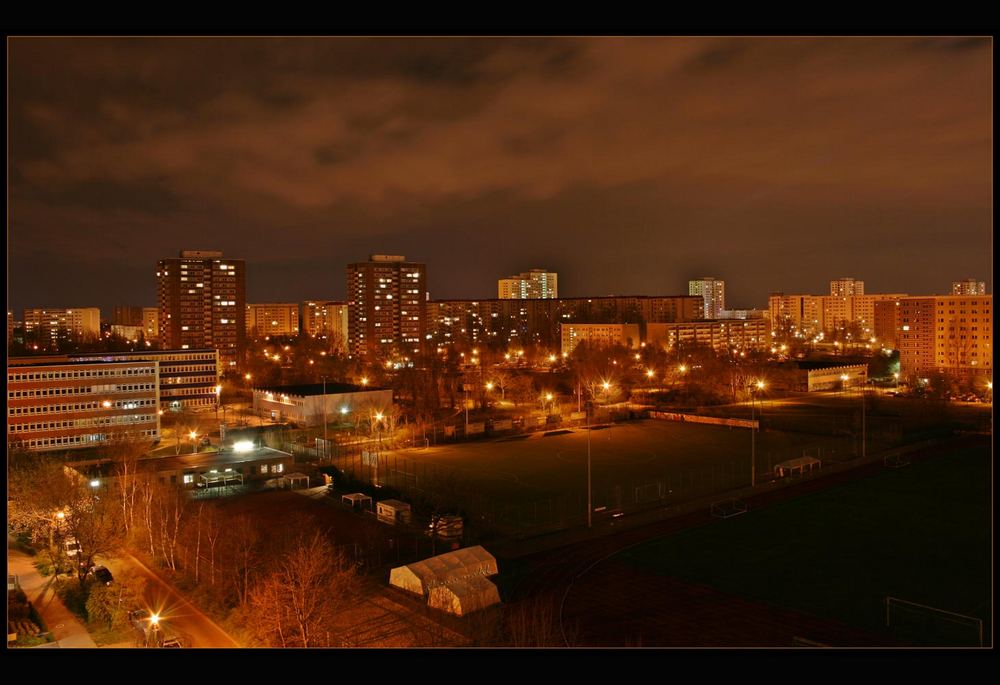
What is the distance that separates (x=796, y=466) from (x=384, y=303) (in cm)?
3175

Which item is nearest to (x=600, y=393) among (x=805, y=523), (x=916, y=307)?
(x=805, y=523)

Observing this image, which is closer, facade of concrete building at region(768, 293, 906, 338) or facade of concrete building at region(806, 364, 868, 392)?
facade of concrete building at region(806, 364, 868, 392)

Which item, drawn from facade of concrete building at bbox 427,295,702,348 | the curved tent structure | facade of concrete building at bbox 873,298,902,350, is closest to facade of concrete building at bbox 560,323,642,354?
facade of concrete building at bbox 427,295,702,348

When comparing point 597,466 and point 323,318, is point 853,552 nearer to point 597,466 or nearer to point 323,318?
point 597,466

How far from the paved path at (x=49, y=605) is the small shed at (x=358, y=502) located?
3490mm

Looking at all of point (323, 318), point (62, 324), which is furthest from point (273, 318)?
point (62, 324)

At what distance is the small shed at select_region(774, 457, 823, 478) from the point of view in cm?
1112

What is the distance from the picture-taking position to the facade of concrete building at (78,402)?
45.2 ft

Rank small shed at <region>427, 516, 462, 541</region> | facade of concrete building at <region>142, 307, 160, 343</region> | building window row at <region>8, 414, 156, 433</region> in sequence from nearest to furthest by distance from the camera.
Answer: small shed at <region>427, 516, 462, 541</region> → building window row at <region>8, 414, 156, 433</region> → facade of concrete building at <region>142, 307, 160, 343</region>

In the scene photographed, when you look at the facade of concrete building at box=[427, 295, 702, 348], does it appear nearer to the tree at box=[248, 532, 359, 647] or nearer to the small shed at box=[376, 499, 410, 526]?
the small shed at box=[376, 499, 410, 526]

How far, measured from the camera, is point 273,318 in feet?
187

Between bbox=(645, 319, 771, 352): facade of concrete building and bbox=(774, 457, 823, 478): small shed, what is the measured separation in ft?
74.4

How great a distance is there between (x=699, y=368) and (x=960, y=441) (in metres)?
9.92
